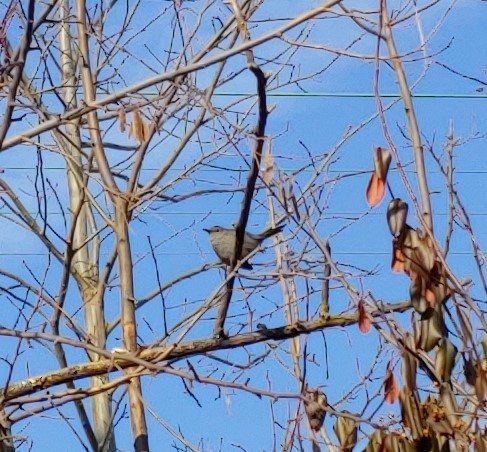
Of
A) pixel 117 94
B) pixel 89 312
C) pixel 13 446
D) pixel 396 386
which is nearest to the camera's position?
pixel 396 386

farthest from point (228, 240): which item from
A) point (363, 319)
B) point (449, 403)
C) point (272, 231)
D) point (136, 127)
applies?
point (449, 403)

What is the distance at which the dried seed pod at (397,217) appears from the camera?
246 cm

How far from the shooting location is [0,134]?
3.12 meters

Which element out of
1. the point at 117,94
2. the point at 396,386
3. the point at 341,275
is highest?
the point at 117,94

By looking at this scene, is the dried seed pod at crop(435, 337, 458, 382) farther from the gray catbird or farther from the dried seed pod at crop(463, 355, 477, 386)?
the gray catbird

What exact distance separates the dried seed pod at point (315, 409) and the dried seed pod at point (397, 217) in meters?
0.68

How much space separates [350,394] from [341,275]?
2.32 meters

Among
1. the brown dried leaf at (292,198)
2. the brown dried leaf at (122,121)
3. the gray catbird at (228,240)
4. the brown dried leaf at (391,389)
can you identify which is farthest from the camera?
the gray catbird at (228,240)

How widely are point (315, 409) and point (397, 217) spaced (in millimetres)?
744

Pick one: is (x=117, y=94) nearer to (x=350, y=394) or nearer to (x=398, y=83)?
(x=398, y=83)

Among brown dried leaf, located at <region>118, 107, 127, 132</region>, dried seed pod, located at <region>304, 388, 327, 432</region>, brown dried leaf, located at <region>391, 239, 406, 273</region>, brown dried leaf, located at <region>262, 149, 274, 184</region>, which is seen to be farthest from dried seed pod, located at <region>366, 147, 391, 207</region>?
brown dried leaf, located at <region>118, 107, 127, 132</region>

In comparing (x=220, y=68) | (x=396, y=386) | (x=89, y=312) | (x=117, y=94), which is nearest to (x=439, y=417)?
(x=396, y=386)

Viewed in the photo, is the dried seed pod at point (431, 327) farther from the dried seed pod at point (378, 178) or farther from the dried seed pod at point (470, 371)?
the dried seed pod at point (378, 178)

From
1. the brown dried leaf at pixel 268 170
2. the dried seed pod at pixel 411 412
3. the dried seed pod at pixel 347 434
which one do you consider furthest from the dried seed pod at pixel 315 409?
the brown dried leaf at pixel 268 170
